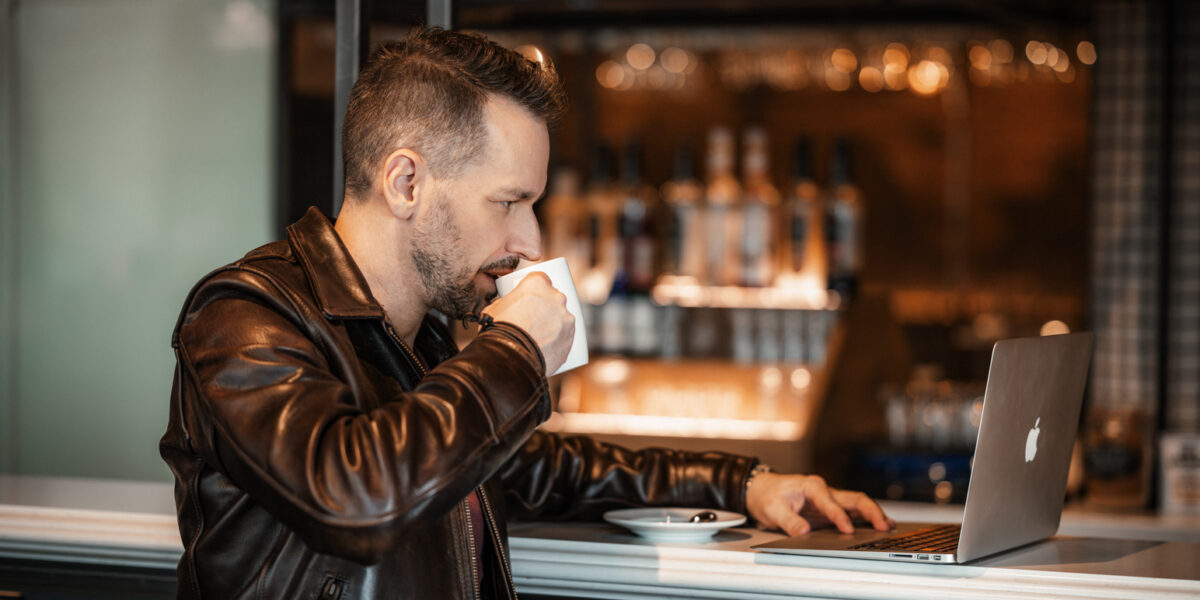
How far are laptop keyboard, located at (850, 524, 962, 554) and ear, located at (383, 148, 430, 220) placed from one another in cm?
63

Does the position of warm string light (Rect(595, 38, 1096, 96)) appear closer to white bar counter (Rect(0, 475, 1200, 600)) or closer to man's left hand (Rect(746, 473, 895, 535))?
white bar counter (Rect(0, 475, 1200, 600))

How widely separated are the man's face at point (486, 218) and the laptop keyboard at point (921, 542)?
0.52 m

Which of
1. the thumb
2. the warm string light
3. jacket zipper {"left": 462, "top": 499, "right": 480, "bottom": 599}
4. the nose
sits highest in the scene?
the warm string light

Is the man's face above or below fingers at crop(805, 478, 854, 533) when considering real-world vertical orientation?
above

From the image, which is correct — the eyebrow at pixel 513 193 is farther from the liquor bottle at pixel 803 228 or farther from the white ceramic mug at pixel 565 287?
the liquor bottle at pixel 803 228

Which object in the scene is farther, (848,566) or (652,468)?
(652,468)

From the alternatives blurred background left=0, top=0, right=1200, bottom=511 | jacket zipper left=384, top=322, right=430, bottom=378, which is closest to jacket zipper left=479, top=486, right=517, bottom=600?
jacket zipper left=384, top=322, right=430, bottom=378

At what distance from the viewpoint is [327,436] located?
108 cm

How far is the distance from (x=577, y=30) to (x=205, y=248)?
1.75 meters

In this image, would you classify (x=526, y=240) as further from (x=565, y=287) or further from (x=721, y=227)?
(x=721, y=227)

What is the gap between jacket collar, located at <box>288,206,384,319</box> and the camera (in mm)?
1270

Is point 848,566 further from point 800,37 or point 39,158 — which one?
point 800,37

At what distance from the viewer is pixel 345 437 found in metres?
1.08

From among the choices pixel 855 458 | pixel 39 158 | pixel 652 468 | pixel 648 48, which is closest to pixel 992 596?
pixel 652 468
